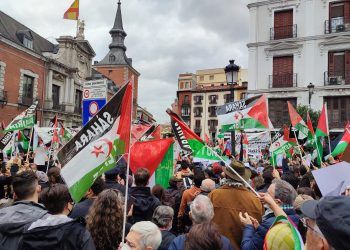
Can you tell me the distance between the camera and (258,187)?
6.17m

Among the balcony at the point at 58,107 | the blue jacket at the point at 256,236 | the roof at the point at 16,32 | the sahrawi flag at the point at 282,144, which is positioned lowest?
the blue jacket at the point at 256,236

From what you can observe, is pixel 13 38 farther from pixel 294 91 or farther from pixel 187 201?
pixel 187 201

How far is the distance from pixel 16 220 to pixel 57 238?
23.0 inches

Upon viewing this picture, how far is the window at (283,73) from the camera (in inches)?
1075

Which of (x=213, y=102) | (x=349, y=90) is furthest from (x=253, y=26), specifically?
(x=213, y=102)

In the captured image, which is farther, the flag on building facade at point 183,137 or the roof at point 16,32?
the roof at point 16,32

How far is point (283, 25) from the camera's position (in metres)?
28.1

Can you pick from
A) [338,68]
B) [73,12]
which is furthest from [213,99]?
[73,12]

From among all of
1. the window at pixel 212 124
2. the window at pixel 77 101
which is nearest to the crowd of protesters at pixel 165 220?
the window at pixel 77 101

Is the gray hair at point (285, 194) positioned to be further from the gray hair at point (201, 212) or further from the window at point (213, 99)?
the window at point (213, 99)

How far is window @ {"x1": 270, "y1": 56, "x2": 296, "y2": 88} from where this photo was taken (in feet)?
89.6

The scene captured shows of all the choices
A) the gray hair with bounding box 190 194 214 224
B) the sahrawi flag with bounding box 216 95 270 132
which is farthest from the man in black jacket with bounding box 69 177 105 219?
the sahrawi flag with bounding box 216 95 270 132

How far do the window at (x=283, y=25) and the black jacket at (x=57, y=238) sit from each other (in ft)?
90.8

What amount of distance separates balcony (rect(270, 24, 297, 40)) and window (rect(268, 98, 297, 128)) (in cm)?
491
